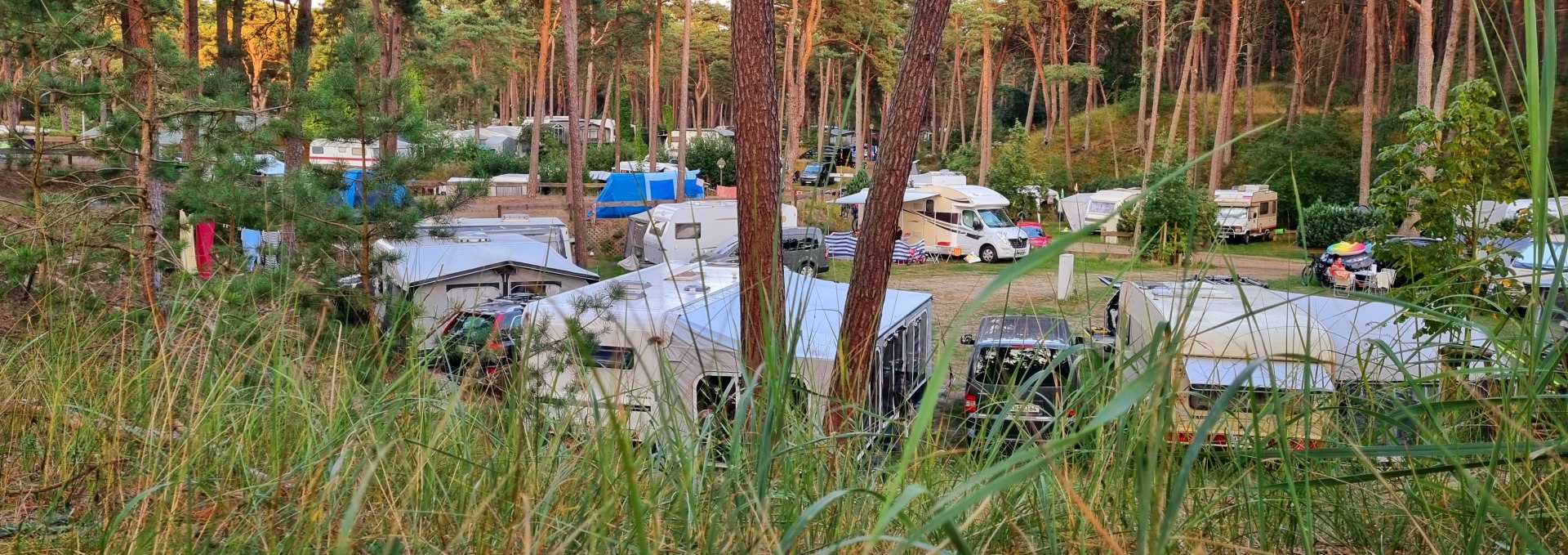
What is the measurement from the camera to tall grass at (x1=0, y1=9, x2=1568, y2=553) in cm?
133

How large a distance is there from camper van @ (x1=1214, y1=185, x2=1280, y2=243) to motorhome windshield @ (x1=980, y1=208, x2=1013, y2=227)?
15.5ft

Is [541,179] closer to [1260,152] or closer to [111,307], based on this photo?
[1260,152]

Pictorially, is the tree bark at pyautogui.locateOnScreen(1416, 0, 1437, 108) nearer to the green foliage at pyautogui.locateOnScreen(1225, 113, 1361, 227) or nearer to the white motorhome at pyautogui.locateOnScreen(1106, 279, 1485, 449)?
the green foliage at pyautogui.locateOnScreen(1225, 113, 1361, 227)

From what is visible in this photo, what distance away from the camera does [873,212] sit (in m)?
6.15

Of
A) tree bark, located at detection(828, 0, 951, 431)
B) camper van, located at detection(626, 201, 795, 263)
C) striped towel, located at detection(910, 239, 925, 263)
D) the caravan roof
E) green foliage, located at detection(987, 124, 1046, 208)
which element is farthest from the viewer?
green foliage, located at detection(987, 124, 1046, 208)

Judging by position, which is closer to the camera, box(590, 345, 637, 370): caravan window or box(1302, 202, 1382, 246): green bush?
box(590, 345, 637, 370): caravan window

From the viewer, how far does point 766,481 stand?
4.59 ft

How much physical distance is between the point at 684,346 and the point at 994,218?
22698 mm

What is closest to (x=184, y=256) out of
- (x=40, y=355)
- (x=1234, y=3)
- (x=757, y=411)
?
(x=40, y=355)

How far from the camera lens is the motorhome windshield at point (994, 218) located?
89.5ft

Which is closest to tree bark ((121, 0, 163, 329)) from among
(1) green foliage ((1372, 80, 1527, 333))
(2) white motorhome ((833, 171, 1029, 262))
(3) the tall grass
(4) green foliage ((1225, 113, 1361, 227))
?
(3) the tall grass

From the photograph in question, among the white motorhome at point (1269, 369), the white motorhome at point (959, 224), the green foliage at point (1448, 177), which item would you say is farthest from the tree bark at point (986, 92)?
the white motorhome at point (1269, 369)

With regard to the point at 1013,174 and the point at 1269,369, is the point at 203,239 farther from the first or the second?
the point at 1013,174

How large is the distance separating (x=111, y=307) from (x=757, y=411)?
3.71 meters
